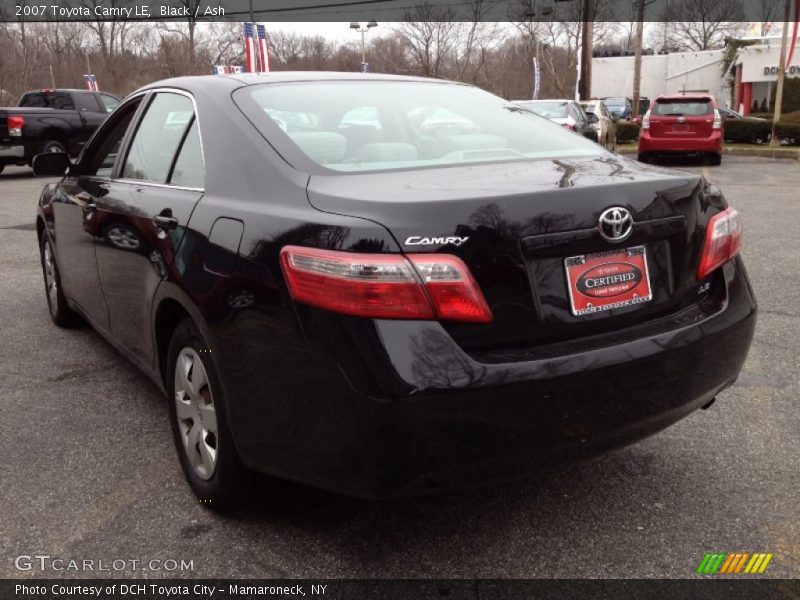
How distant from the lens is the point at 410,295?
2061mm

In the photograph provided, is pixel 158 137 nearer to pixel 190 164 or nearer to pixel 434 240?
pixel 190 164

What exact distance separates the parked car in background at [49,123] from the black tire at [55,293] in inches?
436

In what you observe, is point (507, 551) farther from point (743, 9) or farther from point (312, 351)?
point (743, 9)

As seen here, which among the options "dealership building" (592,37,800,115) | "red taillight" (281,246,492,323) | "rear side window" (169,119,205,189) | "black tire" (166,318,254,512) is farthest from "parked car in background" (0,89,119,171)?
"dealership building" (592,37,800,115)

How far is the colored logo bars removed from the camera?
2439mm

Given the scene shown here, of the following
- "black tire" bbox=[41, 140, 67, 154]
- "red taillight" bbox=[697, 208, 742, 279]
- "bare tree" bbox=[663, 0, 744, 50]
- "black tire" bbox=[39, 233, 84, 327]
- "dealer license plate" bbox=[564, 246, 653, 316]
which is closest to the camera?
"dealer license plate" bbox=[564, 246, 653, 316]

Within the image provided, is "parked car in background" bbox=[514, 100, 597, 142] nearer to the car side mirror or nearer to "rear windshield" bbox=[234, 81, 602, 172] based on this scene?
the car side mirror

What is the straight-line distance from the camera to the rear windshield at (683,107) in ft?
57.0

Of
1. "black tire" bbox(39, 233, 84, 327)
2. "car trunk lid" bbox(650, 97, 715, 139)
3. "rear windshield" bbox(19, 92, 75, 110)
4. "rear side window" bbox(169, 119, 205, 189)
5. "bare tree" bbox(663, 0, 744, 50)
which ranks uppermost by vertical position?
"bare tree" bbox(663, 0, 744, 50)

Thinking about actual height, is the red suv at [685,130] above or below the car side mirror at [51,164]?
below

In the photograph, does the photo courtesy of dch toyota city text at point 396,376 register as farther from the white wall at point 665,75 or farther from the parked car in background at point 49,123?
the white wall at point 665,75

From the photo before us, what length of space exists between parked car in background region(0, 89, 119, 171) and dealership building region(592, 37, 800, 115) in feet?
107

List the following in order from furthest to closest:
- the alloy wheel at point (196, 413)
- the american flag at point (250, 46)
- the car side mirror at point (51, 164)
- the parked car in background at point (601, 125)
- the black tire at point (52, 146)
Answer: the american flag at point (250, 46) < the parked car in background at point (601, 125) < the black tire at point (52, 146) < the car side mirror at point (51, 164) < the alloy wheel at point (196, 413)

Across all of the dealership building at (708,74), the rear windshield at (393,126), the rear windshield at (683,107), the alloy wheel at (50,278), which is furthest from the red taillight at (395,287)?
the dealership building at (708,74)
